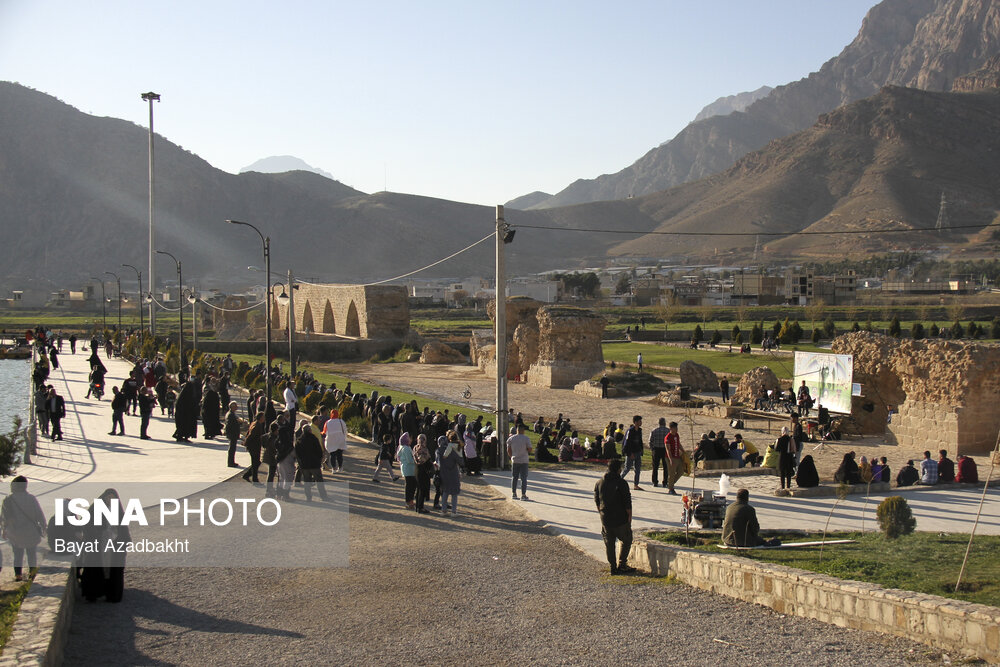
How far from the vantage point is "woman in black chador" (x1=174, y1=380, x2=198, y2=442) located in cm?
1639

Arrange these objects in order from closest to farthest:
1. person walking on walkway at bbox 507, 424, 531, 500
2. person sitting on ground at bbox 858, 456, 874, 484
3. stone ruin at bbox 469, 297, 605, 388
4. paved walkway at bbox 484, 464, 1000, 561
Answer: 1. paved walkway at bbox 484, 464, 1000, 561
2. person walking on walkway at bbox 507, 424, 531, 500
3. person sitting on ground at bbox 858, 456, 874, 484
4. stone ruin at bbox 469, 297, 605, 388

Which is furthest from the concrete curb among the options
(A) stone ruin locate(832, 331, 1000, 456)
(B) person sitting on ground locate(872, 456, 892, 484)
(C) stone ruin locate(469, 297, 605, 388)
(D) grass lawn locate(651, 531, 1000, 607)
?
(C) stone ruin locate(469, 297, 605, 388)

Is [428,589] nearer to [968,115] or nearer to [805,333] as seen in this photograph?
[805,333]

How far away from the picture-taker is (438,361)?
4250 cm

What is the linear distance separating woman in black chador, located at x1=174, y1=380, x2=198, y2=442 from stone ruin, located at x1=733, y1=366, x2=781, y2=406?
52.1ft

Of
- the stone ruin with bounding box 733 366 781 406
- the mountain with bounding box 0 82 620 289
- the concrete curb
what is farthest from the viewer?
the mountain with bounding box 0 82 620 289

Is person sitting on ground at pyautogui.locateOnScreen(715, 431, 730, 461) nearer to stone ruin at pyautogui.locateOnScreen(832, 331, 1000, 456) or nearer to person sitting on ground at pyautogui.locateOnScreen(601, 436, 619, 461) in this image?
person sitting on ground at pyautogui.locateOnScreen(601, 436, 619, 461)

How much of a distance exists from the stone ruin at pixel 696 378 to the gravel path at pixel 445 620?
22.3 metres

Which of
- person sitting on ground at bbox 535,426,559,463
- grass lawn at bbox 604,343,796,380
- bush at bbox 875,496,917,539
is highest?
grass lawn at bbox 604,343,796,380

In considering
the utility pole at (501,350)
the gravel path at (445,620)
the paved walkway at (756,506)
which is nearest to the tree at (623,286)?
the utility pole at (501,350)

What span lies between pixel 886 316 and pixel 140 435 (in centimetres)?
5635

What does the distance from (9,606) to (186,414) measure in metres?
9.74

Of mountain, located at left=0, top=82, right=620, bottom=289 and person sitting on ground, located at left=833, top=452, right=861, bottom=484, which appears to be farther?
mountain, located at left=0, top=82, right=620, bottom=289

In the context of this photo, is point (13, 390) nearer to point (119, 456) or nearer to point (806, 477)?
point (119, 456)
